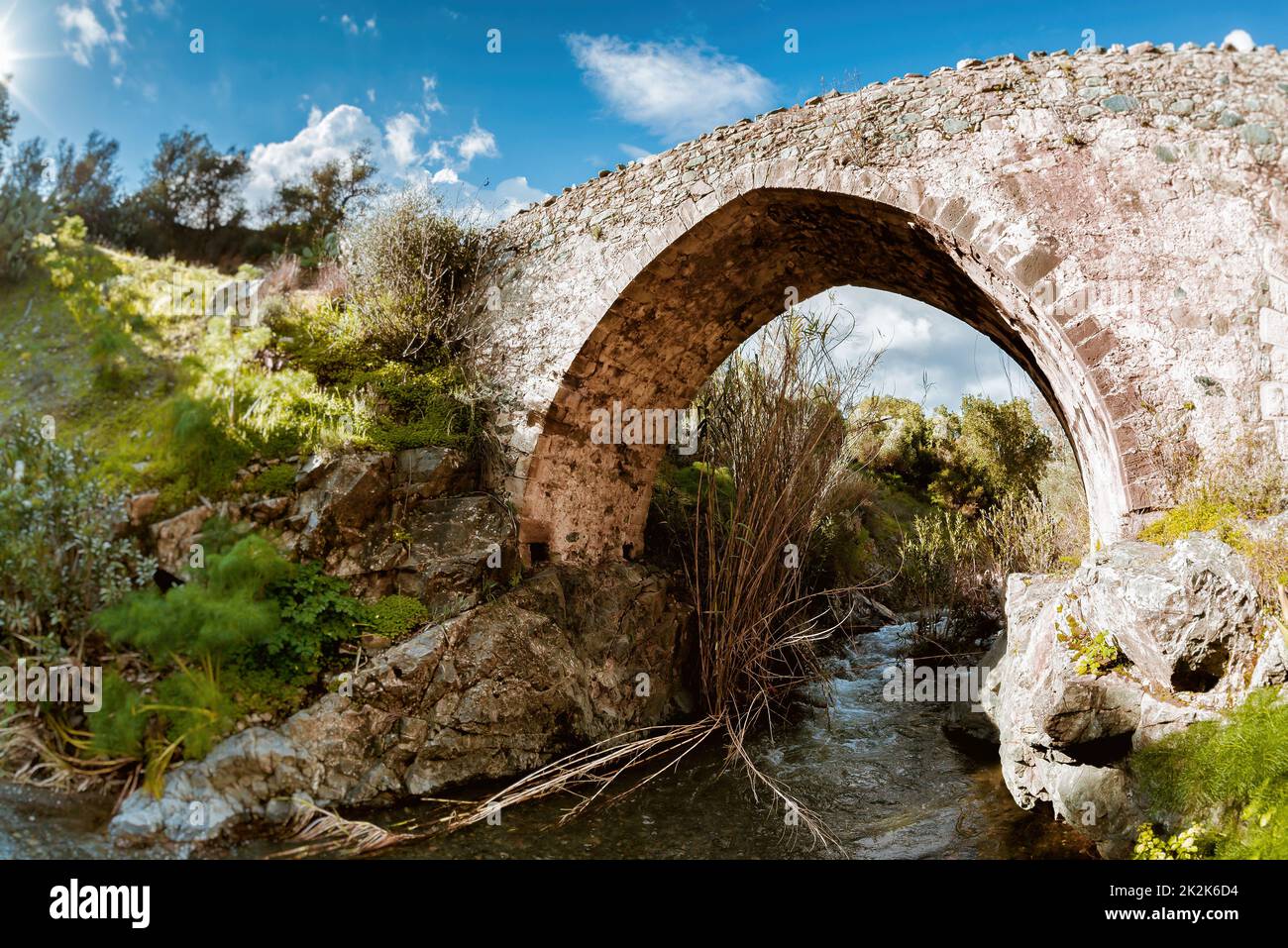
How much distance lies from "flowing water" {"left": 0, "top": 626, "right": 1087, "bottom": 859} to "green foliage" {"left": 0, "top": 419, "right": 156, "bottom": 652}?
3.60 ft

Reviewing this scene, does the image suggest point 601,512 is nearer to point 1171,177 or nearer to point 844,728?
point 844,728

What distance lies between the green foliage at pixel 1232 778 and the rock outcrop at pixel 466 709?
3914 millimetres

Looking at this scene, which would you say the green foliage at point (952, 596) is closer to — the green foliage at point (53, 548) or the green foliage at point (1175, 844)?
the green foliage at point (1175, 844)

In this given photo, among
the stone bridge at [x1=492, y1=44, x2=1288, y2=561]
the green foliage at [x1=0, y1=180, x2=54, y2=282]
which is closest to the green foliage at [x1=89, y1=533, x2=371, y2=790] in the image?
the stone bridge at [x1=492, y1=44, x2=1288, y2=561]

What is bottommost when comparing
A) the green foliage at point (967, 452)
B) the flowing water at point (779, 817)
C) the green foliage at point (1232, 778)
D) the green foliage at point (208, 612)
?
the flowing water at point (779, 817)

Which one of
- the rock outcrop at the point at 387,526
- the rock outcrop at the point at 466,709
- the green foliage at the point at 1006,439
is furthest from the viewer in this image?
the green foliage at the point at 1006,439

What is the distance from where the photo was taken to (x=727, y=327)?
23.7 ft

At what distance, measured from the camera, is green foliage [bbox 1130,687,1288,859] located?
329 cm

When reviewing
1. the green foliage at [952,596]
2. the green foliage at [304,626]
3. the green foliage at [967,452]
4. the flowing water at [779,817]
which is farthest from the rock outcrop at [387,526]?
the green foliage at [967,452]

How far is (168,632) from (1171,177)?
6.53 m

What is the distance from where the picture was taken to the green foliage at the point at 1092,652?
424 centimetres

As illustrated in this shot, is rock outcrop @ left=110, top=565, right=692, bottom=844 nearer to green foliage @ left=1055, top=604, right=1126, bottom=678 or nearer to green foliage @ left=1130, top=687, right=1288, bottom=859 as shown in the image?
green foliage @ left=1055, top=604, right=1126, bottom=678

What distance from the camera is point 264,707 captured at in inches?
193

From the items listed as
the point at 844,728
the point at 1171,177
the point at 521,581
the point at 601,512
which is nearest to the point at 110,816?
the point at 521,581
